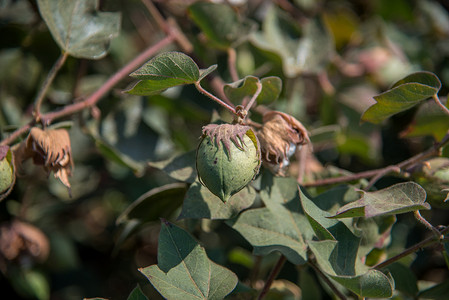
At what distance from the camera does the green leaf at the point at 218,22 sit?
1.35m

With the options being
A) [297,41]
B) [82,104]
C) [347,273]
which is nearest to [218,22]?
[297,41]

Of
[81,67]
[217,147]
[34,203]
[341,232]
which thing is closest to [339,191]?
[341,232]

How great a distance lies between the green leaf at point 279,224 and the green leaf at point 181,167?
148mm

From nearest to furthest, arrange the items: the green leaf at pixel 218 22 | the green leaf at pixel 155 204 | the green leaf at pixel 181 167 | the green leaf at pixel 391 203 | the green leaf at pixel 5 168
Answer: the green leaf at pixel 391 203
the green leaf at pixel 5 168
the green leaf at pixel 181 167
the green leaf at pixel 155 204
the green leaf at pixel 218 22

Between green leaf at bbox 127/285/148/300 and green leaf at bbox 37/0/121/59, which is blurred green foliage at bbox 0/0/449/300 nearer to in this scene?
green leaf at bbox 37/0/121/59

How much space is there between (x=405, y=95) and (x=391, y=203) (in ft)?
0.83

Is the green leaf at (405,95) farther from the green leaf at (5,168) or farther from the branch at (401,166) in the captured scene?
the green leaf at (5,168)

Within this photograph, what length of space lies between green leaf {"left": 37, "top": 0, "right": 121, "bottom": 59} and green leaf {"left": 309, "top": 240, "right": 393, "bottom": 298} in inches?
30.4

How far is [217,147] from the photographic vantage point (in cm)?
81

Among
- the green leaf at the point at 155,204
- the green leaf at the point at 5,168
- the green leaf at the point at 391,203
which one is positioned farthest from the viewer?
the green leaf at the point at 155,204

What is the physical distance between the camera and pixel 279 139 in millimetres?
940

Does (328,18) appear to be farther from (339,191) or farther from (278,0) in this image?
(339,191)

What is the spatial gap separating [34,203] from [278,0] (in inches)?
51.5

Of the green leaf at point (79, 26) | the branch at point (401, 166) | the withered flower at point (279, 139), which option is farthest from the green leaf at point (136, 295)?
the green leaf at point (79, 26)
